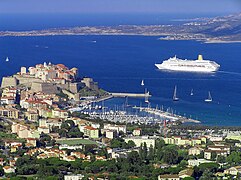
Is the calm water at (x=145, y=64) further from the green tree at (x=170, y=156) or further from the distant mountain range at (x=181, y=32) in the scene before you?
the green tree at (x=170, y=156)

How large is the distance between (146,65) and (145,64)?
22cm

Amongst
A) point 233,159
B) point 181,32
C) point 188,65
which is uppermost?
point 233,159

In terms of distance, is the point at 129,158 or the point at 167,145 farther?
the point at 167,145

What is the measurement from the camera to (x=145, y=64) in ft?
69.4

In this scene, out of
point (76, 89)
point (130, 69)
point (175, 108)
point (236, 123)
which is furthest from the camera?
point (130, 69)

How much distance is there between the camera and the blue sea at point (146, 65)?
14453mm

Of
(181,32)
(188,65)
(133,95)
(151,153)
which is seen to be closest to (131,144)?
(151,153)

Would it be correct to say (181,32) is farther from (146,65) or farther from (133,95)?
(133,95)

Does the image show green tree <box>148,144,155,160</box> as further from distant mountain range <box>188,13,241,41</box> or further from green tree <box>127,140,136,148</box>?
distant mountain range <box>188,13,241,41</box>

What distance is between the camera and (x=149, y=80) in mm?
17750

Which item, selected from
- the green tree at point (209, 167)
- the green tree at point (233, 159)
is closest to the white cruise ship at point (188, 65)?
the green tree at point (233, 159)

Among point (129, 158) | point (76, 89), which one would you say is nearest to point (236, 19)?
point (76, 89)

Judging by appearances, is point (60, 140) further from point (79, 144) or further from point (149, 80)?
point (149, 80)

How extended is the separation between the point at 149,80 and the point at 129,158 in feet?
26.3
